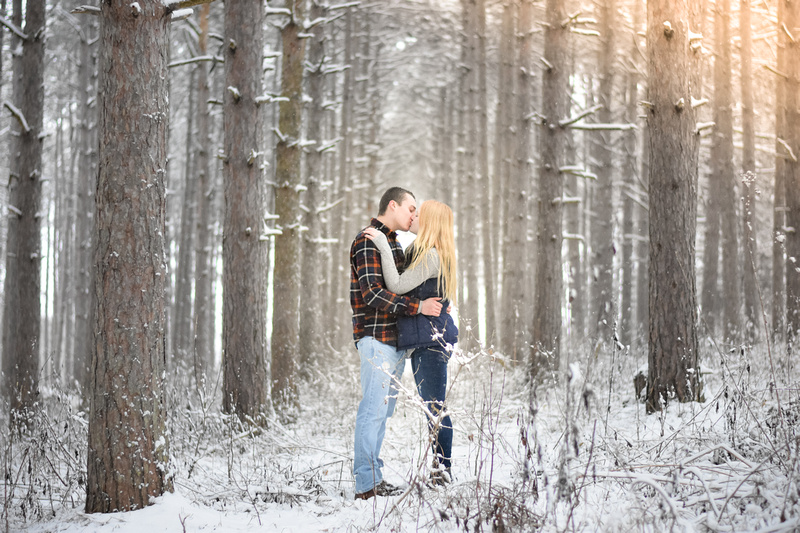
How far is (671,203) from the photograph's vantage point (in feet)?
20.3

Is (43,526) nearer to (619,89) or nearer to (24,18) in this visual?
(24,18)

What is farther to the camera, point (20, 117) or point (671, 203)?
point (20, 117)

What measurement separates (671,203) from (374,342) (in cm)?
378

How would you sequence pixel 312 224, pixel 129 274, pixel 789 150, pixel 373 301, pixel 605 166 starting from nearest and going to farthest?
pixel 129 274, pixel 373 301, pixel 789 150, pixel 312 224, pixel 605 166

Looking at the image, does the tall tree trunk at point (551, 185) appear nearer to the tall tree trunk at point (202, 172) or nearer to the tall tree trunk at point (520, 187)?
the tall tree trunk at point (520, 187)

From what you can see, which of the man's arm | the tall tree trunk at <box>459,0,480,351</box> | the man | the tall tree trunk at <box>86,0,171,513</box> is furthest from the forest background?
the man's arm

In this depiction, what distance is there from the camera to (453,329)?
4254 mm

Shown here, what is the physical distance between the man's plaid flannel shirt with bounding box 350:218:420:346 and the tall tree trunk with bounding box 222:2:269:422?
10.2 feet

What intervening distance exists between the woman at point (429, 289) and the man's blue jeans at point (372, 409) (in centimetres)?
15

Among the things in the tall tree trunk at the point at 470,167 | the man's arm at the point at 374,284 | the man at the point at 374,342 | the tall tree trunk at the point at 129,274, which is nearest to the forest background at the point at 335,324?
the tall tree trunk at the point at 129,274

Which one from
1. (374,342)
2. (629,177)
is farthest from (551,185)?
(629,177)

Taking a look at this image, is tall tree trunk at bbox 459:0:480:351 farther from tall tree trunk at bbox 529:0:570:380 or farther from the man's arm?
the man's arm

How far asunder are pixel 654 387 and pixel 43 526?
5.27m

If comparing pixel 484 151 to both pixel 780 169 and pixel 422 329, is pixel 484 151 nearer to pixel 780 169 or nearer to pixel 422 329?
pixel 780 169
